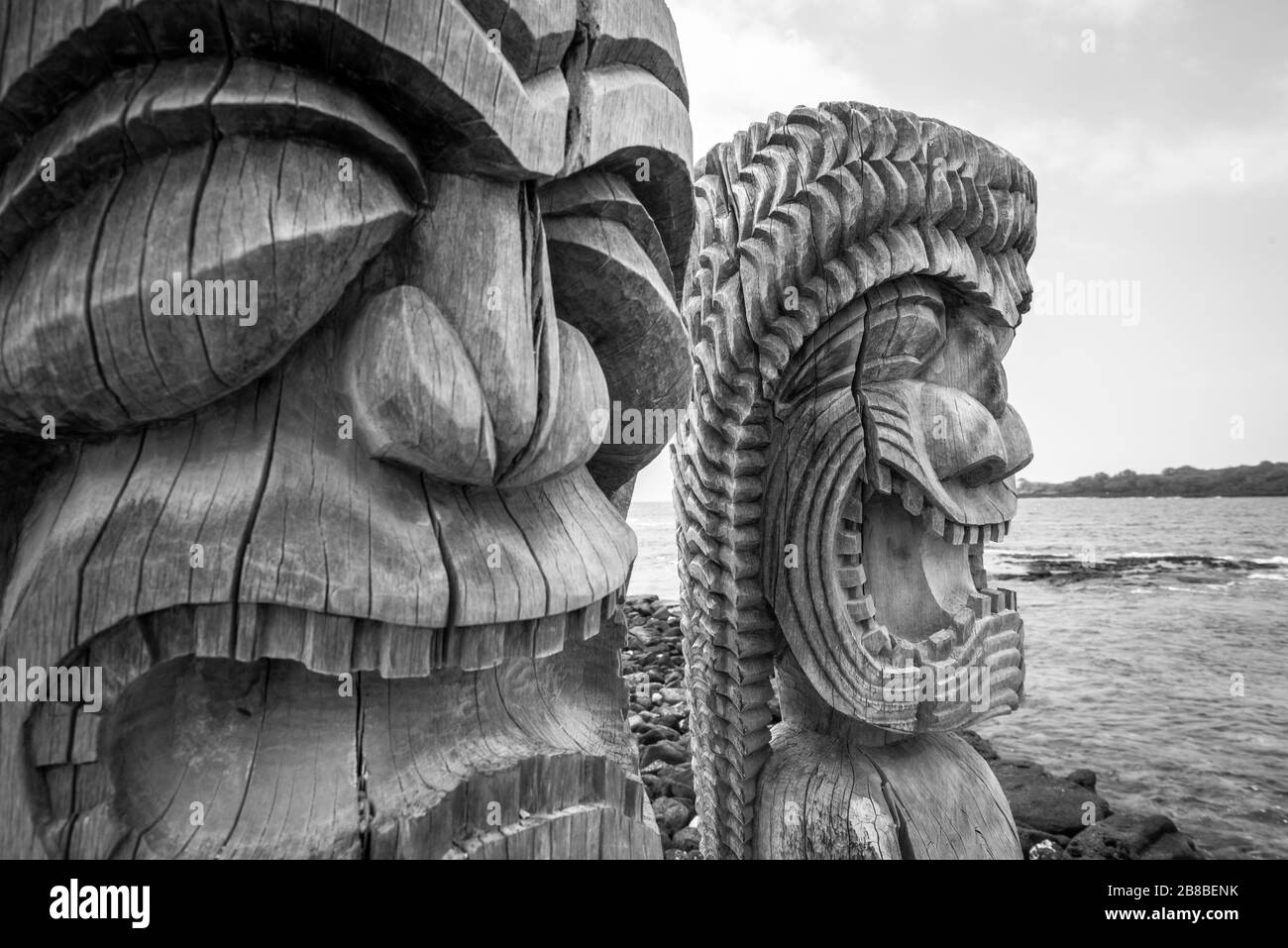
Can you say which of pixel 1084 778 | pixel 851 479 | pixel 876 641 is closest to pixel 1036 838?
pixel 1084 778

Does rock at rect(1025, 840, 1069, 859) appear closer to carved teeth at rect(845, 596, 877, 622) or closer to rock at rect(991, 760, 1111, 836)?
rock at rect(991, 760, 1111, 836)

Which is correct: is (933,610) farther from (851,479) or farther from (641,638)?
(641,638)

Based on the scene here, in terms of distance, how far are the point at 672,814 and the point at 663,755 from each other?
1.88 feet

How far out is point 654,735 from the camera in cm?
418

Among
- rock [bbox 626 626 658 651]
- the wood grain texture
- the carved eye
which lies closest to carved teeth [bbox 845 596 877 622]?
the wood grain texture

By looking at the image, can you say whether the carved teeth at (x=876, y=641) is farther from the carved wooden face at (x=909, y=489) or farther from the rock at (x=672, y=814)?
the rock at (x=672, y=814)

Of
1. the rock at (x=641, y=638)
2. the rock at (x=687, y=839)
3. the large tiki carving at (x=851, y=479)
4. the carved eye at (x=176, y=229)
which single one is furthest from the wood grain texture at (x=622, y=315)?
the rock at (x=641, y=638)

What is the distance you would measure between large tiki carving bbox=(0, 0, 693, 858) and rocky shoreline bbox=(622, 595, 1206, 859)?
153 cm

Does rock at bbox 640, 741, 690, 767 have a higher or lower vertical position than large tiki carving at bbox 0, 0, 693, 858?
lower

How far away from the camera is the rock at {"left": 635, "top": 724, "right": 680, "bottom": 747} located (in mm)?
4145

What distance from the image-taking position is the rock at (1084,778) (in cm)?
370

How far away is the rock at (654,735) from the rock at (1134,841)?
1.85 metres
